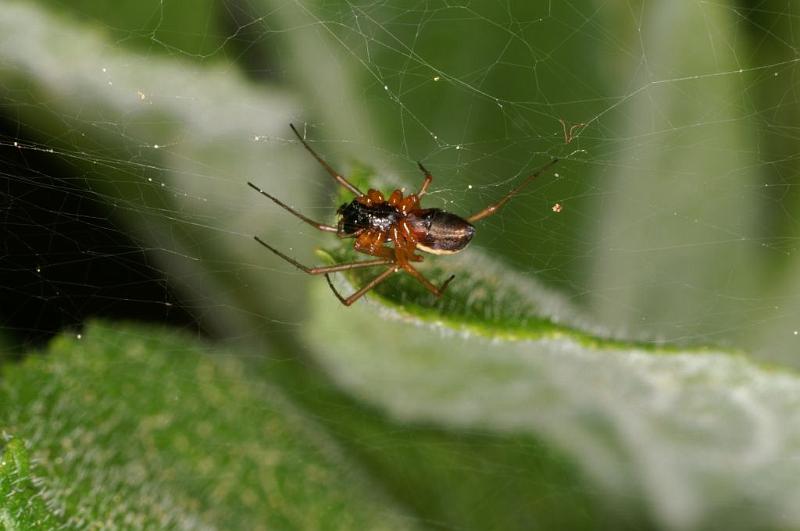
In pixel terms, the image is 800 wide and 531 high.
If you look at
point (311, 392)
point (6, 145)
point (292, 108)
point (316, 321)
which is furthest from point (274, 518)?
point (6, 145)

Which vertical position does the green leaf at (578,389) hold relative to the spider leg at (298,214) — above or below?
below

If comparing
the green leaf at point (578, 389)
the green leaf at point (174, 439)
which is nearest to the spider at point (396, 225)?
the green leaf at point (578, 389)

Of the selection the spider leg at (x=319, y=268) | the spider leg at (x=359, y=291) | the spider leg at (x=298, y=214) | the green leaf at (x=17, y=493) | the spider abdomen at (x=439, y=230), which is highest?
the spider abdomen at (x=439, y=230)

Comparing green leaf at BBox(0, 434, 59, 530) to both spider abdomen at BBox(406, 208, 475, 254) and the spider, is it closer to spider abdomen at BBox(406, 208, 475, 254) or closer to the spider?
the spider

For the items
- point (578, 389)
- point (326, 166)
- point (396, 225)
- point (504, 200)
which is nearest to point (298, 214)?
point (326, 166)

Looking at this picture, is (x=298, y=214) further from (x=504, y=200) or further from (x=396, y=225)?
(x=504, y=200)

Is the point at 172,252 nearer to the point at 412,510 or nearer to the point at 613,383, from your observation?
the point at 412,510

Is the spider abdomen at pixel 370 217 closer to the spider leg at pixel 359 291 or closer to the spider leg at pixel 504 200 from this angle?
the spider leg at pixel 504 200
